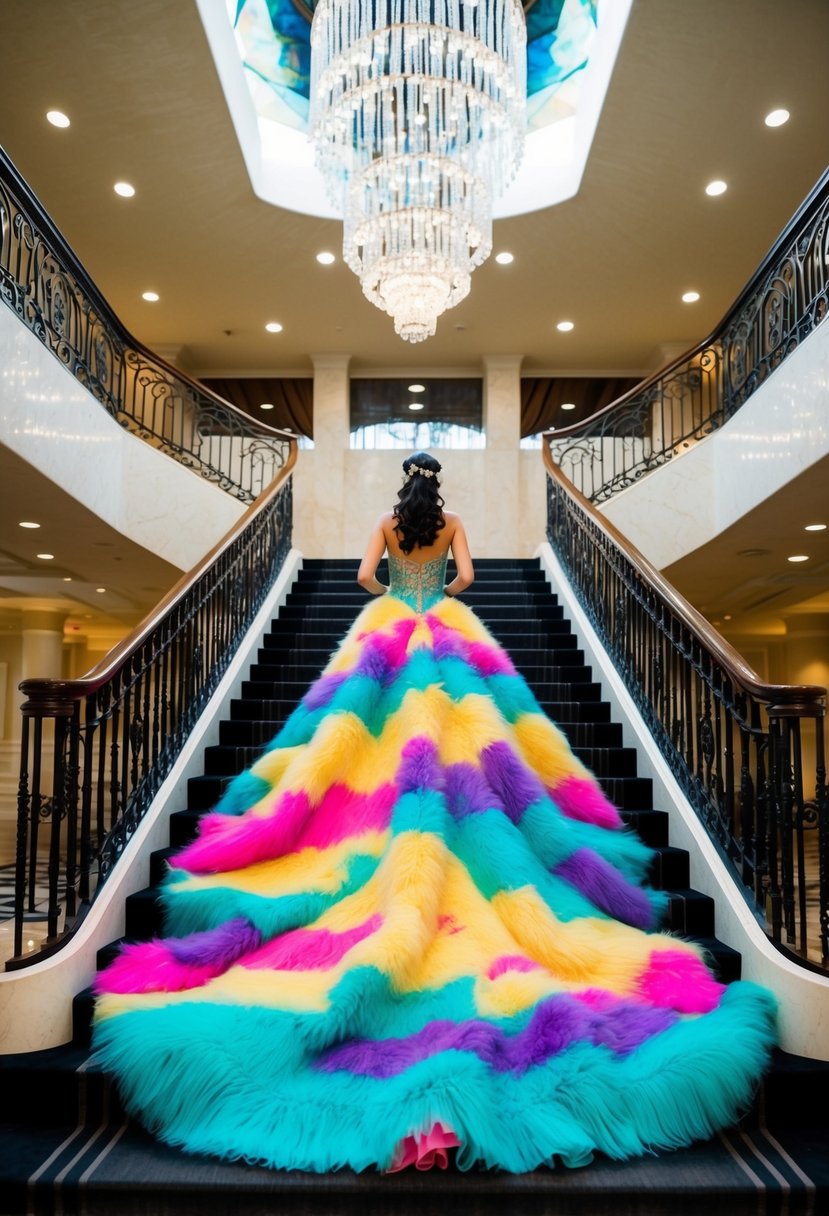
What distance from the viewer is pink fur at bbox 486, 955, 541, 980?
253 centimetres

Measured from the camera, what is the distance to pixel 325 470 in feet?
40.3

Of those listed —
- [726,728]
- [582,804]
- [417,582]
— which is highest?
[417,582]

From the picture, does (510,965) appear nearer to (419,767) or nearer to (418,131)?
(419,767)

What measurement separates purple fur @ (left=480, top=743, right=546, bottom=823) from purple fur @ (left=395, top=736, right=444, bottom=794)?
20 cm

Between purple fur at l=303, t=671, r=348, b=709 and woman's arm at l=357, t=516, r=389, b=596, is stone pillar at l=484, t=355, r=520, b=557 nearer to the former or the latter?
woman's arm at l=357, t=516, r=389, b=596

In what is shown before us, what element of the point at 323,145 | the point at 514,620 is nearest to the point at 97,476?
the point at 323,145

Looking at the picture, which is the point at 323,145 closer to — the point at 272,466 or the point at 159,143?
the point at 159,143

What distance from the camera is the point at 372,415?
1266 centimetres

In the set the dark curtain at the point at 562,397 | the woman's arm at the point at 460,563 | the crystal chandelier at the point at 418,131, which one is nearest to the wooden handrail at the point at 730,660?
the woman's arm at the point at 460,563

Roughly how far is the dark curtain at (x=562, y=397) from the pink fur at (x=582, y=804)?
9.83 meters

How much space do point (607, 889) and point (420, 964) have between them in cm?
84

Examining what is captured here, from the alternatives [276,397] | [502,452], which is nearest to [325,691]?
[502,452]

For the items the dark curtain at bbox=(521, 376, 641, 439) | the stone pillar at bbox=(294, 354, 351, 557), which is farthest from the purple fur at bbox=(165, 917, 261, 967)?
the dark curtain at bbox=(521, 376, 641, 439)

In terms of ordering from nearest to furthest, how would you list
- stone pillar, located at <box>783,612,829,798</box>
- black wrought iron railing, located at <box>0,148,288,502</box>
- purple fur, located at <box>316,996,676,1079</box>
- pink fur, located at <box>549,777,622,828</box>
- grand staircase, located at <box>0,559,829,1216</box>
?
grand staircase, located at <box>0,559,829,1216</box>
purple fur, located at <box>316,996,676,1079</box>
pink fur, located at <box>549,777,622,828</box>
black wrought iron railing, located at <box>0,148,288,502</box>
stone pillar, located at <box>783,612,829,798</box>
